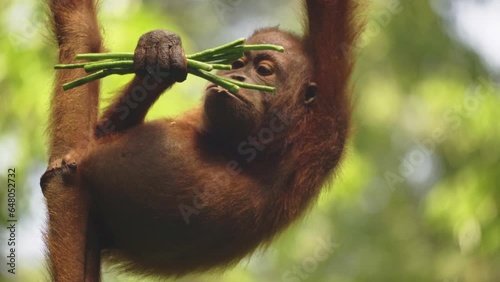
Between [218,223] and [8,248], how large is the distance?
1761 millimetres

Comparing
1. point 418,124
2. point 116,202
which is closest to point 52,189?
point 116,202

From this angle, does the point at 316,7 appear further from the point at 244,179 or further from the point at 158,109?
the point at 158,109

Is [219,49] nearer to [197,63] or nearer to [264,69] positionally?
[197,63]

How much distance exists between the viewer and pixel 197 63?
4004mm

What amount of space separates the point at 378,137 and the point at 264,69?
9.03m

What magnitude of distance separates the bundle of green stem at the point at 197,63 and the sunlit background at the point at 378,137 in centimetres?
98

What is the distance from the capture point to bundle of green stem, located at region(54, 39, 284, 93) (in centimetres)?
395

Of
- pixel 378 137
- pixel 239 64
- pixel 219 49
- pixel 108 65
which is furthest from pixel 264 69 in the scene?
pixel 378 137

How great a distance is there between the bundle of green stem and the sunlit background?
3.21 feet

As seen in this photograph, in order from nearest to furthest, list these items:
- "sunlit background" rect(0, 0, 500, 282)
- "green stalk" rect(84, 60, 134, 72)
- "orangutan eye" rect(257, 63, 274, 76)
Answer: "green stalk" rect(84, 60, 134, 72) → "orangutan eye" rect(257, 63, 274, 76) → "sunlit background" rect(0, 0, 500, 282)

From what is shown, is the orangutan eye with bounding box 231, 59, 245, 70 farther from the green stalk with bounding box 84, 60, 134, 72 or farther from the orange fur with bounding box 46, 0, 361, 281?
the green stalk with bounding box 84, 60, 134, 72

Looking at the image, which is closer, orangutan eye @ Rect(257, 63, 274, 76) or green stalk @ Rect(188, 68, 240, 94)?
green stalk @ Rect(188, 68, 240, 94)

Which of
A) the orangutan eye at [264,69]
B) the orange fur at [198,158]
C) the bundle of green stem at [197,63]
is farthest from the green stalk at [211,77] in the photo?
the orangutan eye at [264,69]

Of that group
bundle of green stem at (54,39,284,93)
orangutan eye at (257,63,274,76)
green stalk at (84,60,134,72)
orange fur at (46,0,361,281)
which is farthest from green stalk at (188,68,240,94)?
orangutan eye at (257,63,274,76)
